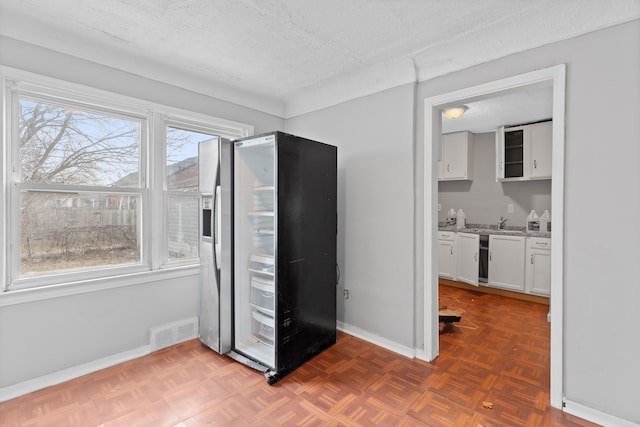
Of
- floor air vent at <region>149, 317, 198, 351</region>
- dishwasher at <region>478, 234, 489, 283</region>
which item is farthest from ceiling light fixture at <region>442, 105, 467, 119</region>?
floor air vent at <region>149, 317, 198, 351</region>

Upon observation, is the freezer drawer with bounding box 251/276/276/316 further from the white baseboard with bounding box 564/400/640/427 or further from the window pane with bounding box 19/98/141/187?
the white baseboard with bounding box 564/400/640/427

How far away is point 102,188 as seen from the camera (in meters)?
2.55

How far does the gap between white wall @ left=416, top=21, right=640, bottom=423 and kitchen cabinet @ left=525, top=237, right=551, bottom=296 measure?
247 cm

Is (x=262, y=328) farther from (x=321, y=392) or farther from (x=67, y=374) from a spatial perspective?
(x=67, y=374)

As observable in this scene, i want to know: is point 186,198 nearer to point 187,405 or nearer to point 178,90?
point 178,90

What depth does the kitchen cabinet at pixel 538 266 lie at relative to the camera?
406 centimetres

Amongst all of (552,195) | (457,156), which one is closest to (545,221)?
(457,156)

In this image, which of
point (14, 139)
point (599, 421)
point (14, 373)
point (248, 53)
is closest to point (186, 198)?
point (14, 139)

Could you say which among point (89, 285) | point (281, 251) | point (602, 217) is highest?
point (602, 217)

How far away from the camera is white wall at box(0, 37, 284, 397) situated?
2.11 m

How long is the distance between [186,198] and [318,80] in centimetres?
179

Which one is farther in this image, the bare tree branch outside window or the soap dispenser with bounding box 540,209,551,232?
the soap dispenser with bounding box 540,209,551,232

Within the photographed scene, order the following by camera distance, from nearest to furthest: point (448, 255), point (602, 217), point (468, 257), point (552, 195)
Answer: point (602, 217)
point (552, 195)
point (468, 257)
point (448, 255)

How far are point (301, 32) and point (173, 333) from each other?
2.82 metres
